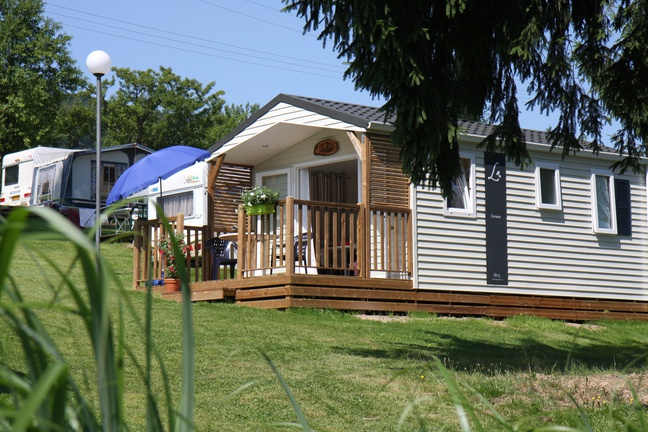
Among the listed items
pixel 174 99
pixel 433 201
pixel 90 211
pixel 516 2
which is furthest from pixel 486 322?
pixel 174 99

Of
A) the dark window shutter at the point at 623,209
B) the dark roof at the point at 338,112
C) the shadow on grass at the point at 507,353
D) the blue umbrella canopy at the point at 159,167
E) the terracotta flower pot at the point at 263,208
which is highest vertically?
the dark roof at the point at 338,112

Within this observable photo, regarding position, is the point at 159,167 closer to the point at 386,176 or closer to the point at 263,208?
the point at 263,208

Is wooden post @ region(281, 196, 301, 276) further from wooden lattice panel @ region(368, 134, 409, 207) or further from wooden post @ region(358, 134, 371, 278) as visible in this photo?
wooden lattice panel @ region(368, 134, 409, 207)

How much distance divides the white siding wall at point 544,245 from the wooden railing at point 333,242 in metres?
0.44

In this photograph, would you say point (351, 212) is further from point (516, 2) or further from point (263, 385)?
point (263, 385)

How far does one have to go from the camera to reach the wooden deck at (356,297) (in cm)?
1275

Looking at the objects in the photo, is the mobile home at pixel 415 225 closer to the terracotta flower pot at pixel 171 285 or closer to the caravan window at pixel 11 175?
the terracotta flower pot at pixel 171 285

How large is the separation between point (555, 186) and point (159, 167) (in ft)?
23.1

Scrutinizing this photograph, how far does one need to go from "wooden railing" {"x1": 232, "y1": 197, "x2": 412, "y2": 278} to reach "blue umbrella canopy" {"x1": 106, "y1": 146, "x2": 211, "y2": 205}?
2.44m

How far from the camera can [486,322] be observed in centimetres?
1398

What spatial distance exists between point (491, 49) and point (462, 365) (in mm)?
3003

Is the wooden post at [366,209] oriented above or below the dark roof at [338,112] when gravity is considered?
below

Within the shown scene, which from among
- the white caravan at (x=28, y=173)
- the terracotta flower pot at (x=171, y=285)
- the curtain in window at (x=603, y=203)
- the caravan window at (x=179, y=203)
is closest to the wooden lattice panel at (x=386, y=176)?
the terracotta flower pot at (x=171, y=285)

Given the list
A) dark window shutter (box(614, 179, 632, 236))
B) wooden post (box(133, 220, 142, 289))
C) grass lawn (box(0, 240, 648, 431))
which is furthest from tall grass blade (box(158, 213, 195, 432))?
dark window shutter (box(614, 179, 632, 236))
